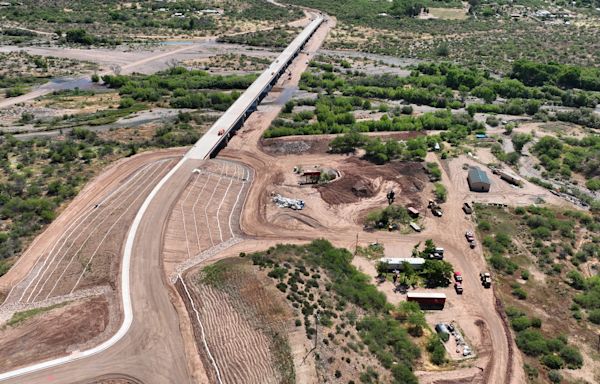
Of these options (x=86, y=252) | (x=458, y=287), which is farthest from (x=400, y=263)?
(x=86, y=252)

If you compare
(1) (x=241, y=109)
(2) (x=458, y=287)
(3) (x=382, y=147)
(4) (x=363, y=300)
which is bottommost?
(2) (x=458, y=287)

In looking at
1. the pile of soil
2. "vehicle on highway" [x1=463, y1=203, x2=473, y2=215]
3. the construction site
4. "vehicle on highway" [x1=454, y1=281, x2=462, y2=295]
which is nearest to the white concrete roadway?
the construction site

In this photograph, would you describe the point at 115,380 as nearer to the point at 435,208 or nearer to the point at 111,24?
the point at 435,208

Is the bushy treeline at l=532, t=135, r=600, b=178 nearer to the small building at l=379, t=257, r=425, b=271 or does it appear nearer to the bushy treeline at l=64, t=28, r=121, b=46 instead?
the small building at l=379, t=257, r=425, b=271

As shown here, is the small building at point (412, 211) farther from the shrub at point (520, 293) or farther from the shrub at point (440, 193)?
the shrub at point (520, 293)

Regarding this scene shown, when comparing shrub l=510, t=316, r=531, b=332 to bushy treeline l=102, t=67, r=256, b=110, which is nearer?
shrub l=510, t=316, r=531, b=332

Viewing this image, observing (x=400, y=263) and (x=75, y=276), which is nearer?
(x=75, y=276)

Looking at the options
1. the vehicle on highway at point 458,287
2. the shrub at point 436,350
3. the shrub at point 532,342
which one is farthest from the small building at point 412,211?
the shrub at point 436,350
